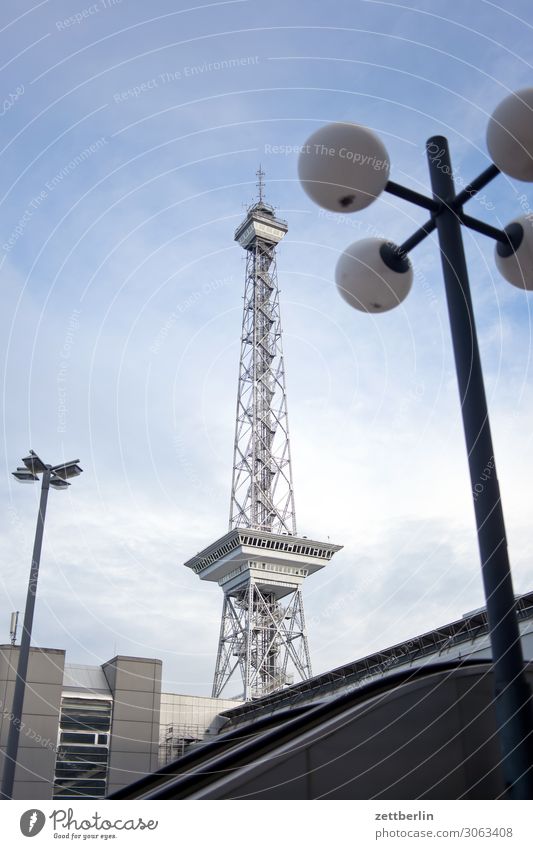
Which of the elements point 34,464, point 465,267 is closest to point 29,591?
point 34,464

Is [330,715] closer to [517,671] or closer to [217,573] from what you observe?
[517,671]

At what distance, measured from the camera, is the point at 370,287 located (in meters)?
7.26

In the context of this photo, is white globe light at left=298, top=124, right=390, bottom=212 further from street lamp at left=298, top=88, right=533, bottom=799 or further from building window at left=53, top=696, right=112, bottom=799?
building window at left=53, top=696, right=112, bottom=799

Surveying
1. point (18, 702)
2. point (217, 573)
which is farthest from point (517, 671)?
point (217, 573)

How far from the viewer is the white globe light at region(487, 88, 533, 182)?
593 centimetres

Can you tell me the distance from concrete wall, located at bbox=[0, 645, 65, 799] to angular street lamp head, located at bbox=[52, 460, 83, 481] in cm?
666

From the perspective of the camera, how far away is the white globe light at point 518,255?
22.4 feet

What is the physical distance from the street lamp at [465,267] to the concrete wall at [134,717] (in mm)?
19347

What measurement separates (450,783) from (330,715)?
117cm

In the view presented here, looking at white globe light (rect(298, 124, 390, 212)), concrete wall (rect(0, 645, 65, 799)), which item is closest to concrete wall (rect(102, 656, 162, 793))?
concrete wall (rect(0, 645, 65, 799))
